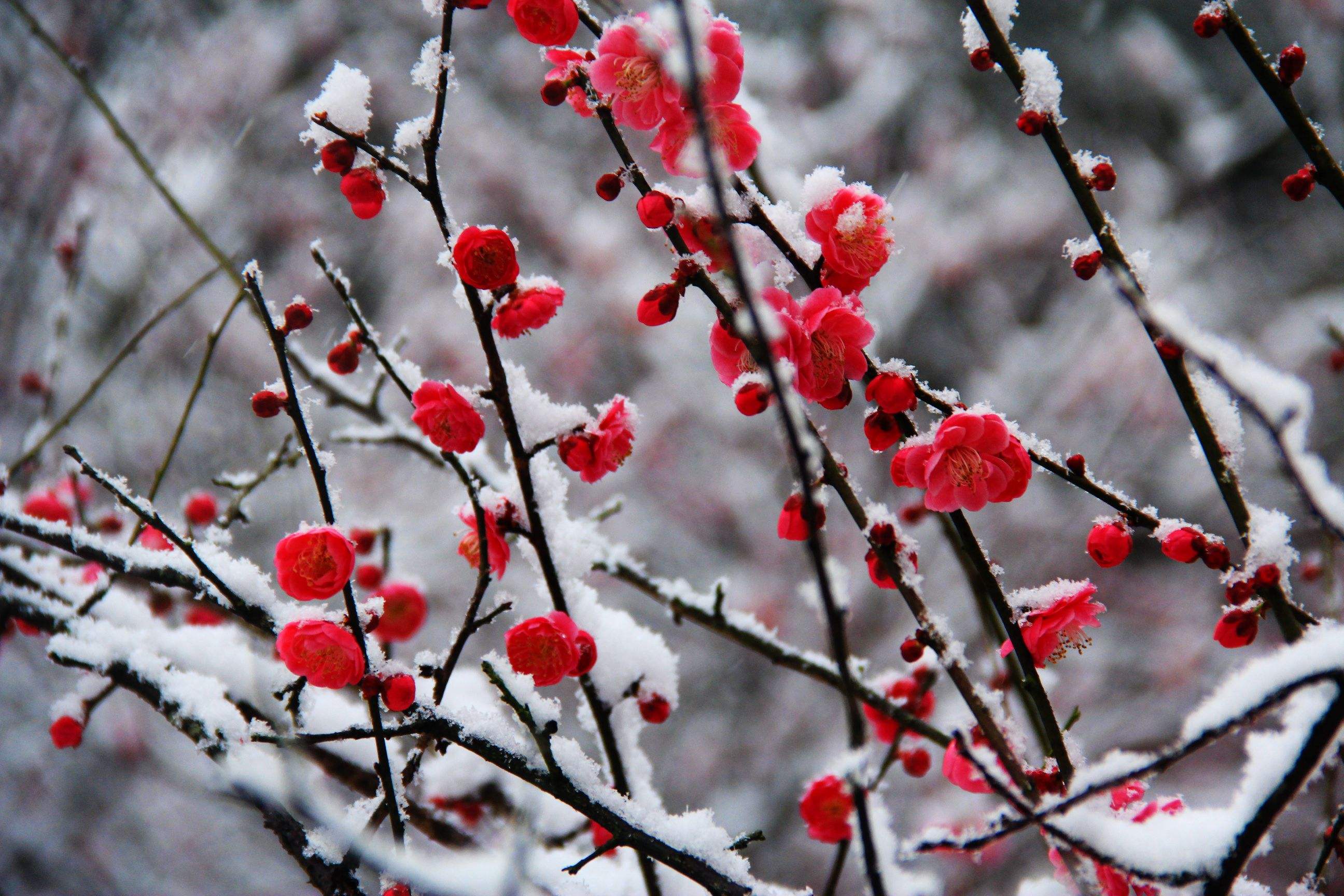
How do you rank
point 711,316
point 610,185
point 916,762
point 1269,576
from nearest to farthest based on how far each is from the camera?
1. point 1269,576
2. point 610,185
3. point 916,762
4. point 711,316

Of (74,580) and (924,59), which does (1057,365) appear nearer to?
(924,59)

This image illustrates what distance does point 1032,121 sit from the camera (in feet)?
2.58

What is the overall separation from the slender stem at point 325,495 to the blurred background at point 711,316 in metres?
2.94

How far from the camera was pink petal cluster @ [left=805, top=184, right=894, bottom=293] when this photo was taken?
2.48 ft

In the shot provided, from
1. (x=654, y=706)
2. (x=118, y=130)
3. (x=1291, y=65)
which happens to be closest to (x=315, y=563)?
(x=654, y=706)

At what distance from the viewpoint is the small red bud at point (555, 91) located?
Result: 81 cm

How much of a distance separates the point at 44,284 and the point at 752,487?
4.13m

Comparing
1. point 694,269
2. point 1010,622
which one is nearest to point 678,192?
point 694,269

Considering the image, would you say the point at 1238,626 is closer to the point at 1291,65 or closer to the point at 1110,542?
the point at 1110,542

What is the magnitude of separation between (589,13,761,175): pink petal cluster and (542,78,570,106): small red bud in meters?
0.06

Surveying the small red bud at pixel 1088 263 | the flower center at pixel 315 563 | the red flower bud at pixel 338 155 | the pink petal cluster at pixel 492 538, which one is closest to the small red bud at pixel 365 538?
the pink petal cluster at pixel 492 538

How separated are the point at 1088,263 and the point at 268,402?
0.93 m

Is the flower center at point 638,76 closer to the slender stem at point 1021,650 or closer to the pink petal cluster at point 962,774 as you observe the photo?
the slender stem at point 1021,650

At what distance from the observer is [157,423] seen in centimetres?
412
